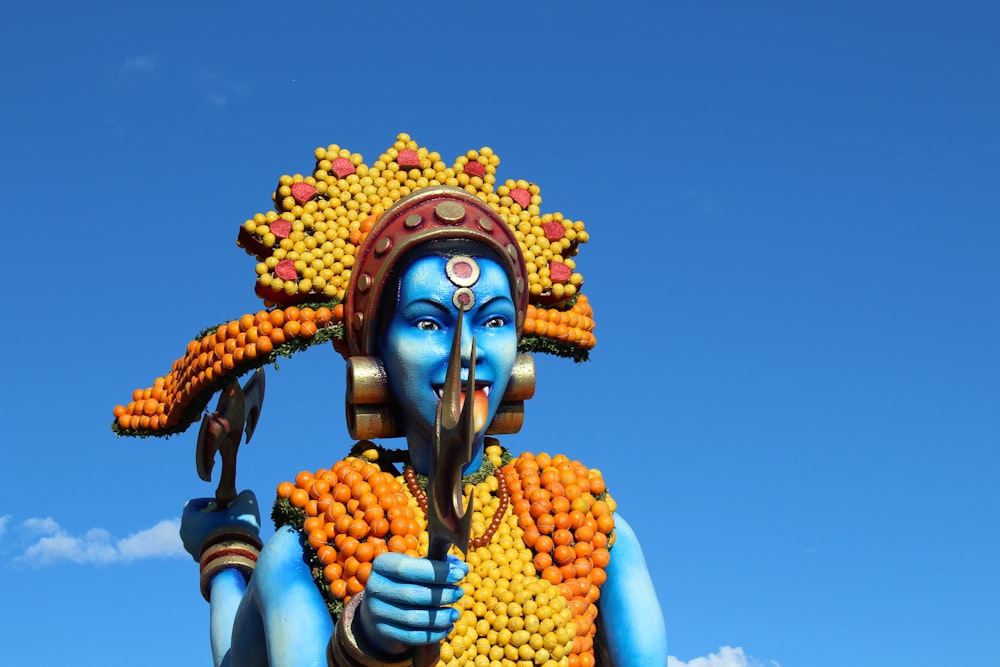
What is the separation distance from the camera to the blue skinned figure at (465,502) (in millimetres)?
5719

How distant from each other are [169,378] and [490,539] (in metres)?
1.84

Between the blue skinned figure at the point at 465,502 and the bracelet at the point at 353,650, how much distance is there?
0.33 m

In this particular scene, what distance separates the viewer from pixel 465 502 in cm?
559

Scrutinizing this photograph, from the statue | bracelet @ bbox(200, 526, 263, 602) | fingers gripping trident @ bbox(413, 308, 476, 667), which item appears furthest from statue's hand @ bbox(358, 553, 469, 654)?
bracelet @ bbox(200, 526, 263, 602)

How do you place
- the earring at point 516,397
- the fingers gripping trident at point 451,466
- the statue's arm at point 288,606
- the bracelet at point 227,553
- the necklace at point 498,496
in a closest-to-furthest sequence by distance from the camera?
the fingers gripping trident at point 451,466 → the statue's arm at point 288,606 → the necklace at point 498,496 → the earring at point 516,397 → the bracelet at point 227,553

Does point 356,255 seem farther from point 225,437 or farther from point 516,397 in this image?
point 225,437

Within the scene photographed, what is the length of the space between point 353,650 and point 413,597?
0.37 metres

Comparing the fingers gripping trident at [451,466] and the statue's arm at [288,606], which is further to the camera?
the statue's arm at [288,606]

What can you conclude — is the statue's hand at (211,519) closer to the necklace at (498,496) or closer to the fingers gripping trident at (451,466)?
the necklace at (498,496)

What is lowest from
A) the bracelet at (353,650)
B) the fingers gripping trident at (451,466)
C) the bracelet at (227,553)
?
the bracelet at (353,650)

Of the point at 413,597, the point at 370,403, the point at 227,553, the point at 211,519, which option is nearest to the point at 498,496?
the point at 370,403

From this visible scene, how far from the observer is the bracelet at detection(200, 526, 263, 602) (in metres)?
7.14

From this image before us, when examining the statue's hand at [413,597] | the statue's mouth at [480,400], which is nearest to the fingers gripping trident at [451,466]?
the statue's hand at [413,597]

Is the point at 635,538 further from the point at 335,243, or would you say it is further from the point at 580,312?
the point at 335,243
